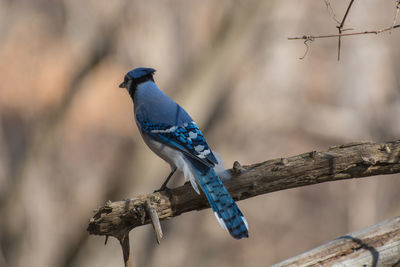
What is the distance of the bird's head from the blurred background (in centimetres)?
151

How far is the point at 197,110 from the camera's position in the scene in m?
4.59

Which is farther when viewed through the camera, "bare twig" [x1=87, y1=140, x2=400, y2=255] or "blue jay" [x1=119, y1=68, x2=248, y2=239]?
"blue jay" [x1=119, y1=68, x2=248, y2=239]

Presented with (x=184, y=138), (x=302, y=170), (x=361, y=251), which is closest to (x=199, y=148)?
(x=184, y=138)

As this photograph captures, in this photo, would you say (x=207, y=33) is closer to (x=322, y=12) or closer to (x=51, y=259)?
(x=322, y=12)

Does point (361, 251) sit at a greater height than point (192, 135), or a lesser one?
lesser

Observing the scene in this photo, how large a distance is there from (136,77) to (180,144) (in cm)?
58

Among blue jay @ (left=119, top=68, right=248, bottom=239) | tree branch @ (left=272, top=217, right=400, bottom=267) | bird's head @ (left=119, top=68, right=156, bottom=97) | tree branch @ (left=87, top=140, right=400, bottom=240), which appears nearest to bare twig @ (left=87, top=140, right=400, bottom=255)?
tree branch @ (left=87, top=140, right=400, bottom=240)

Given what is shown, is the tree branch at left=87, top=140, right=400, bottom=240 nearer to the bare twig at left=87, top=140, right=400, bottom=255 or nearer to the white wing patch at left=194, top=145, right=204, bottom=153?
the bare twig at left=87, top=140, right=400, bottom=255

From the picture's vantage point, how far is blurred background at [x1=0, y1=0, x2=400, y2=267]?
4.39 meters

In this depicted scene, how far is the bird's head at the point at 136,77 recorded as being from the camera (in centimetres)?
291

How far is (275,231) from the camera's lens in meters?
5.89

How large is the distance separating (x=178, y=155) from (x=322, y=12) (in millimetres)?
3966

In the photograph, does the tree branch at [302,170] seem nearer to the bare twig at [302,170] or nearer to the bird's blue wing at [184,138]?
the bare twig at [302,170]

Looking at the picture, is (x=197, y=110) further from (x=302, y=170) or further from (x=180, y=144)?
(x=302, y=170)
